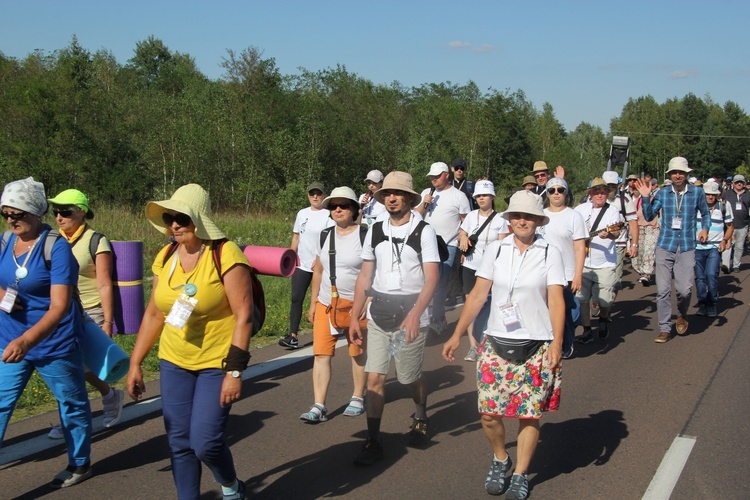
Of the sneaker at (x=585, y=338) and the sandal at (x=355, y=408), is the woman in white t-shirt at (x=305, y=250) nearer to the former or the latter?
the sandal at (x=355, y=408)

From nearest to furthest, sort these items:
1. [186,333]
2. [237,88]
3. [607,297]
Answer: [186,333], [607,297], [237,88]

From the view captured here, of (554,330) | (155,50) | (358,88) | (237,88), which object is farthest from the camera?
(155,50)

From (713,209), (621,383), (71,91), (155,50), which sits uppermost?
(155,50)

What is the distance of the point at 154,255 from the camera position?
1493 centimetres

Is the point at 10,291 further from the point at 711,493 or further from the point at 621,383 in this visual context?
the point at 621,383

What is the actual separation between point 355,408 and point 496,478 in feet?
5.98

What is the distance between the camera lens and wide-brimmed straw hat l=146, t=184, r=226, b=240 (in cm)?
386

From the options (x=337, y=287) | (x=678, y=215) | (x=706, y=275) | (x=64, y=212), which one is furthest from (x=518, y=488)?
(x=706, y=275)

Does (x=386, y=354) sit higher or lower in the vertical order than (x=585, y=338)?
higher

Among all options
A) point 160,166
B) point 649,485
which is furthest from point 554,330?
point 160,166

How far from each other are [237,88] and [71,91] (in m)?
10.5

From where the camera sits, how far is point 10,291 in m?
4.60

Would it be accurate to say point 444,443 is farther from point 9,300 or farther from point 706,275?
point 706,275

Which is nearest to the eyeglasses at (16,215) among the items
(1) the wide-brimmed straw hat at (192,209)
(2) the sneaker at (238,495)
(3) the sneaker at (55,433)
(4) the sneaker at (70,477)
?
(1) the wide-brimmed straw hat at (192,209)
